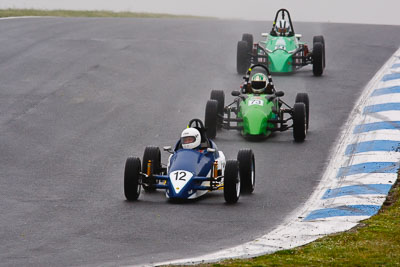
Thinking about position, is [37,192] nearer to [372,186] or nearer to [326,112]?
[372,186]

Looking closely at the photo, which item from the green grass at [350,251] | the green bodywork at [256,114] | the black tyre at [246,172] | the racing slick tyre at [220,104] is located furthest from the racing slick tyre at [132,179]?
the racing slick tyre at [220,104]

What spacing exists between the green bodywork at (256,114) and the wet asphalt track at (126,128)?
0.39 m

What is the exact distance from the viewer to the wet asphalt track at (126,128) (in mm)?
13188

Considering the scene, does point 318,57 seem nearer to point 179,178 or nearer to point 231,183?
point 179,178

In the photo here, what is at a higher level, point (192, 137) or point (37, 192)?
point (192, 137)

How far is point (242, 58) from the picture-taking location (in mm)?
27312

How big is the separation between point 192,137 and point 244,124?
417 centimetres

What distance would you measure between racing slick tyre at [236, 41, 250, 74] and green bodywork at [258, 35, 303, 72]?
19.2 inches

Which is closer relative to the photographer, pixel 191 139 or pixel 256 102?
pixel 191 139

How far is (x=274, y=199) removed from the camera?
15.6m

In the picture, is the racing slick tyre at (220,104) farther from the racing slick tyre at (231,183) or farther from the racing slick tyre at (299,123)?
the racing slick tyre at (231,183)

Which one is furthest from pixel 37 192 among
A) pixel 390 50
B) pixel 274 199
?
pixel 390 50

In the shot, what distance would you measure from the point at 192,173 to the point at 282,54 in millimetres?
12394

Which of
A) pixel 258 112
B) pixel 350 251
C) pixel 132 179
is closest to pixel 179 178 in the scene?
pixel 132 179
